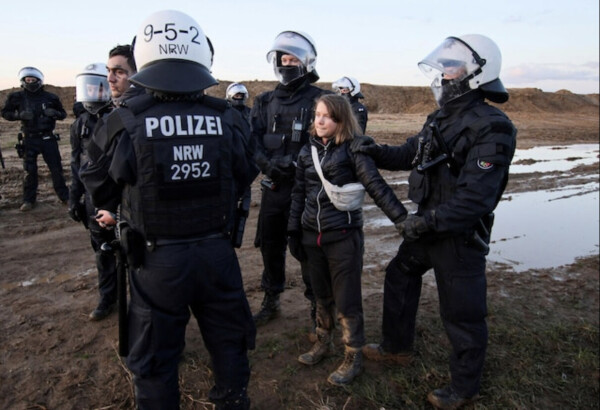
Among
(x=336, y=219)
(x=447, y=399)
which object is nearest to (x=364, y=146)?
(x=336, y=219)

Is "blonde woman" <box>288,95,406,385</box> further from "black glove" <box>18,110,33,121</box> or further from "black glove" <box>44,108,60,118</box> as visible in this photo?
"black glove" <box>18,110,33,121</box>

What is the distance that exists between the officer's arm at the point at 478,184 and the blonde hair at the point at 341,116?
2.78 feet

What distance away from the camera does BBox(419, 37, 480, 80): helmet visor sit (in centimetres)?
316

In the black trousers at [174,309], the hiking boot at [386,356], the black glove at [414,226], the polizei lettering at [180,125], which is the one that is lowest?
the hiking boot at [386,356]

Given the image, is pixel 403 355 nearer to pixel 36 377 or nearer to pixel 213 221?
pixel 213 221

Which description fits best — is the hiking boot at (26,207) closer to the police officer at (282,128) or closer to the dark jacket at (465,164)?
the police officer at (282,128)

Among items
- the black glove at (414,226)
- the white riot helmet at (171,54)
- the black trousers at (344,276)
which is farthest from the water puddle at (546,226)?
the white riot helmet at (171,54)

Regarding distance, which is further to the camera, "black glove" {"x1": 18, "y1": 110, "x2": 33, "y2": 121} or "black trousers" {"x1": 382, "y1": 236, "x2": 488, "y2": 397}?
"black glove" {"x1": 18, "y1": 110, "x2": 33, "y2": 121}

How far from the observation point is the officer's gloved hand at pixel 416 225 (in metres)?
3.11

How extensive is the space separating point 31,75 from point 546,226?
9482mm

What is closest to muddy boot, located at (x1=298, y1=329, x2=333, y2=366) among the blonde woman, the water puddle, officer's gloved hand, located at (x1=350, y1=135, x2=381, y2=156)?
the blonde woman

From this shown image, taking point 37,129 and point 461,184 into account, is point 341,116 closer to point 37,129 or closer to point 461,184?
point 461,184

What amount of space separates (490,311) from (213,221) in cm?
354

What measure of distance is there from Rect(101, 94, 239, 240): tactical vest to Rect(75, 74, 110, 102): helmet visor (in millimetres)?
2194
